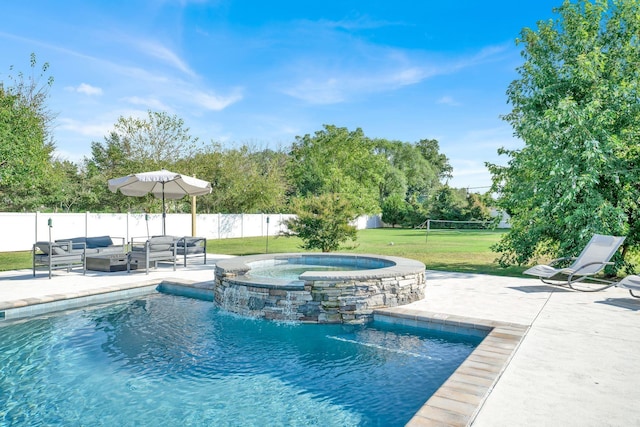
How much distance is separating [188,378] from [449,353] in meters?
3.39

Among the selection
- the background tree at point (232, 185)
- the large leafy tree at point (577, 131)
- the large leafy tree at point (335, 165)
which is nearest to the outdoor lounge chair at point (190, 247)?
the large leafy tree at point (577, 131)

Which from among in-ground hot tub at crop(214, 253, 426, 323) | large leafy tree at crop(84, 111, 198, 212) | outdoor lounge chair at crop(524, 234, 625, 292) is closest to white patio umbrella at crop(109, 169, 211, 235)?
in-ground hot tub at crop(214, 253, 426, 323)

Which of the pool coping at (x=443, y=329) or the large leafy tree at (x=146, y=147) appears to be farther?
the large leafy tree at (x=146, y=147)

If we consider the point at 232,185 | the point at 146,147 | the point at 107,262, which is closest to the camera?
the point at 107,262

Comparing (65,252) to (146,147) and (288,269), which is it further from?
(146,147)

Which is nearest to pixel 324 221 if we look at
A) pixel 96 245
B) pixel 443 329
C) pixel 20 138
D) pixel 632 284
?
pixel 96 245

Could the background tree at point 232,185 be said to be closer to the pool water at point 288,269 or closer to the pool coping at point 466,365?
the pool water at point 288,269

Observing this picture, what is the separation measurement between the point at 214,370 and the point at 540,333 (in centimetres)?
435

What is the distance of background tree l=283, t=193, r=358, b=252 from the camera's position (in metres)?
14.6

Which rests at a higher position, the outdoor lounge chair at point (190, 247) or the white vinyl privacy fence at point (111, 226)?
the white vinyl privacy fence at point (111, 226)

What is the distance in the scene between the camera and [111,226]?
20.5 meters

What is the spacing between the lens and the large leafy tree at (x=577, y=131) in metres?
10.4

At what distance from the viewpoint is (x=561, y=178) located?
10.9m

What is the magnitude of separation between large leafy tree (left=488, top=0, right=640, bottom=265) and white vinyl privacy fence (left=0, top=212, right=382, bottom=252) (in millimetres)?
8955
